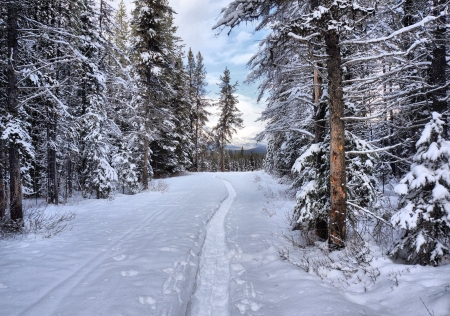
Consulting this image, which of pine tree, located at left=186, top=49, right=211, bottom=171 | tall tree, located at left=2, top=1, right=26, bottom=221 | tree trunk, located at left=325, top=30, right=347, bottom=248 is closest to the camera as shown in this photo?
tree trunk, located at left=325, top=30, right=347, bottom=248

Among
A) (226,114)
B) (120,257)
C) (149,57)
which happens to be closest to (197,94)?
(226,114)

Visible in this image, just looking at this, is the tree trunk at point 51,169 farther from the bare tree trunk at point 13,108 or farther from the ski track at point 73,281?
the ski track at point 73,281

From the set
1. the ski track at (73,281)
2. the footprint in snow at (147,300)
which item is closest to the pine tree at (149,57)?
the ski track at (73,281)

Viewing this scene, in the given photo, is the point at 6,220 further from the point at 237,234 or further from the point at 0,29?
the point at 237,234

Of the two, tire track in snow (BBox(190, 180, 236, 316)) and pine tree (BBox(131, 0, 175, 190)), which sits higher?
pine tree (BBox(131, 0, 175, 190))

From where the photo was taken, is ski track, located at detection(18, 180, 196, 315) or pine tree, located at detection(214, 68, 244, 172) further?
pine tree, located at detection(214, 68, 244, 172)

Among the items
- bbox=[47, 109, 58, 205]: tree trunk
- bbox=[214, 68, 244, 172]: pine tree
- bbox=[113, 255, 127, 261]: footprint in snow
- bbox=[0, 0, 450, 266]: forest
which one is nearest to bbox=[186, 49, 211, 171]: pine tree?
bbox=[214, 68, 244, 172]: pine tree

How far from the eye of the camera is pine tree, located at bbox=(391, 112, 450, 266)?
3584mm

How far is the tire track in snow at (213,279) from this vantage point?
3.73 metres

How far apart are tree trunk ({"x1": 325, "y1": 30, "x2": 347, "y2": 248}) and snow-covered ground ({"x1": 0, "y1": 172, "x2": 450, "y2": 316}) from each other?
99 cm

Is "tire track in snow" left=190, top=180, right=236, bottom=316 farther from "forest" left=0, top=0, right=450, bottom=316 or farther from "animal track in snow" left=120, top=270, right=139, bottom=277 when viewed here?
"animal track in snow" left=120, top=270, right=139, bottom=277

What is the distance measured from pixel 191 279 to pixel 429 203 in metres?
4.48

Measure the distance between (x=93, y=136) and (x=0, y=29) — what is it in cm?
651

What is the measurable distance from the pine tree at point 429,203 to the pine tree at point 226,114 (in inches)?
1231
